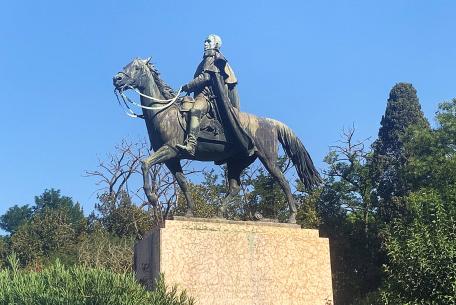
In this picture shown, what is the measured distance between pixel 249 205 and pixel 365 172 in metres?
5.51

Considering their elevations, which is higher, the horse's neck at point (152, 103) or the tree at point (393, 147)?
the tree at point (393, 147)

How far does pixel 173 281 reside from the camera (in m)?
9.21

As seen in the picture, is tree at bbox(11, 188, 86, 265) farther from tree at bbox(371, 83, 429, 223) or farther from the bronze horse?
the bronze horse

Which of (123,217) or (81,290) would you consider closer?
(81,290)

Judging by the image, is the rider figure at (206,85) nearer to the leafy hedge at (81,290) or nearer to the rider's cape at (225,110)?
the rider's cape at (225,110)

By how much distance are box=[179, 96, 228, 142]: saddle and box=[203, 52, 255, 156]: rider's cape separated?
94 millimetres

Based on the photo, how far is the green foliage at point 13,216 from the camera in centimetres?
5372

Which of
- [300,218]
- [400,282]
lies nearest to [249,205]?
[300,218]

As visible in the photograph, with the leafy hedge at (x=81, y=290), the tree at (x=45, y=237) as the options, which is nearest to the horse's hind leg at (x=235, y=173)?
the leafy hedge at (x=81, y=290)

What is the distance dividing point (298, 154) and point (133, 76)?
322 centimetres

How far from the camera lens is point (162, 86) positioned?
1121 cm

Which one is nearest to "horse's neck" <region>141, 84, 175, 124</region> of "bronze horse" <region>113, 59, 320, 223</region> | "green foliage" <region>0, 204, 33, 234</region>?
"bronze horse" <region>113, 59, 320, 223</region>


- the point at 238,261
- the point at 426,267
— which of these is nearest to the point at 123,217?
the point at 426,267

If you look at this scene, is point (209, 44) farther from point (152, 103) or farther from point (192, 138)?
point (192, 138)
